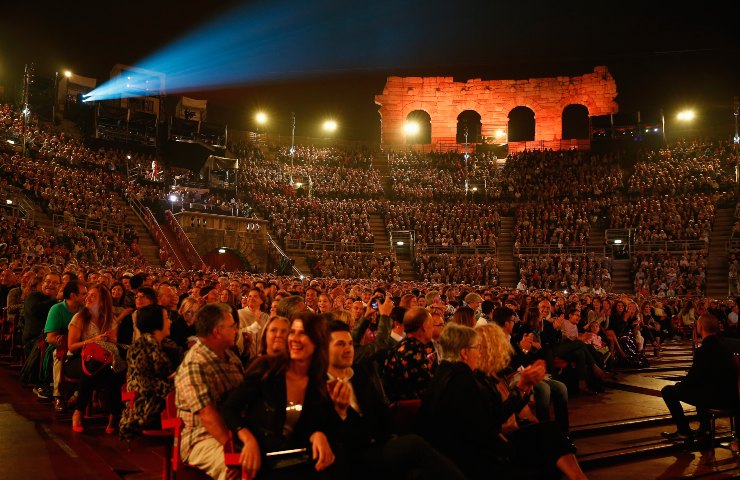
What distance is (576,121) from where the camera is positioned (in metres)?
43.4

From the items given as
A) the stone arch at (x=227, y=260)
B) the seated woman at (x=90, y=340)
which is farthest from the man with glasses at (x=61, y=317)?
the stone arch at (x=227, y=260)

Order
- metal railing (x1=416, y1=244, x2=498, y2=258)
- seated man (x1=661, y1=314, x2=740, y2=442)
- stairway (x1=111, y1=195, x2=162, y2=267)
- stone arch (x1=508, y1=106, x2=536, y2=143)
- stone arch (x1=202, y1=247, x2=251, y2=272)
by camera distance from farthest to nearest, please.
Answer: stone arch (x1=508, y1=106, x2=536, y2=143)
metal railing (x1=416, y1=244, x2=498, y2=258)
stone arch (x1=202, y1=247, x2=251, y2=272)
stairway (x1=111, y1=195, x2=162, y2=267)
seated man (x1=661, y1=314, x2=740, y2=442)

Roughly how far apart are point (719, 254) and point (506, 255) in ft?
28.1

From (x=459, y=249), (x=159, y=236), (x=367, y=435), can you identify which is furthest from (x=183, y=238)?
(x=367, y=435)

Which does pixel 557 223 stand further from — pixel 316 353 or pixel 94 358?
pixel 316 353

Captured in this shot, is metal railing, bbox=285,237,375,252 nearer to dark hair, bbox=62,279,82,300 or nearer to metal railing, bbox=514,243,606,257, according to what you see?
metal railing, bbox=514,243,606,257

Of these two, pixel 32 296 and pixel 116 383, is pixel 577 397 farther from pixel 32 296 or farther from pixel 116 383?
pixel 32 296

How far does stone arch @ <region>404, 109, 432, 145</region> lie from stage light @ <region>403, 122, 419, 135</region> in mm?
102

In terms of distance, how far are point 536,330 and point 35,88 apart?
31.1 m

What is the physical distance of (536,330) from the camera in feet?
24.2

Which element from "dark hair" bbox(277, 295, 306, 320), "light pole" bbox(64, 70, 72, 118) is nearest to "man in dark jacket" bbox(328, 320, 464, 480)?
"dark hair" bbox(277, 295, 306, 320)

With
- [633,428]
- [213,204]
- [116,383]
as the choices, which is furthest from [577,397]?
[213,204]

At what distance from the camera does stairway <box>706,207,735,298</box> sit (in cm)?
2181

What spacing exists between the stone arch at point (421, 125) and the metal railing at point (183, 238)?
21687mm
